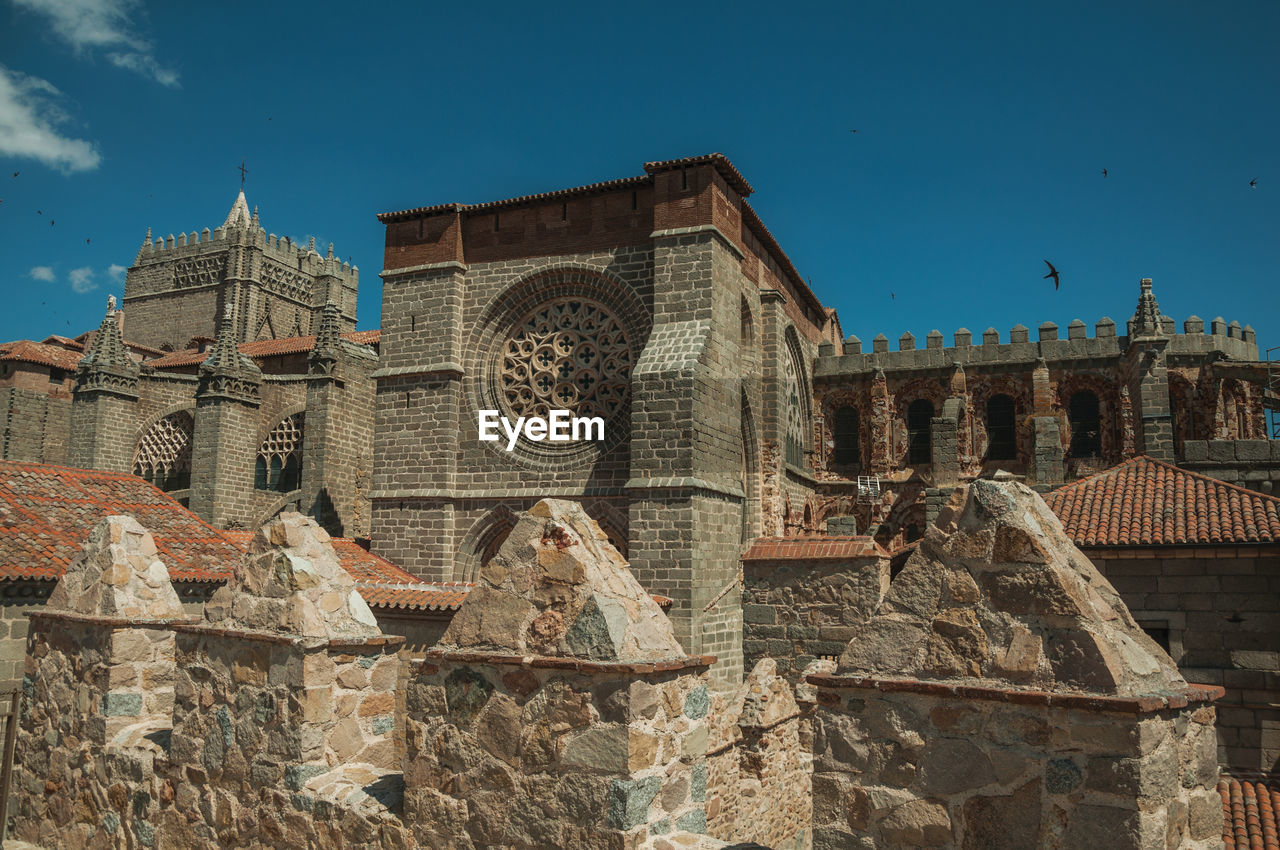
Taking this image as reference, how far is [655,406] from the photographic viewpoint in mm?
15109

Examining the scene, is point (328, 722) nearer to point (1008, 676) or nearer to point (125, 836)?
point (125, 836)

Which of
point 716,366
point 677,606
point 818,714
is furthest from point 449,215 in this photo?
point 818,714

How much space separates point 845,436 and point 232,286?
32.8 metres

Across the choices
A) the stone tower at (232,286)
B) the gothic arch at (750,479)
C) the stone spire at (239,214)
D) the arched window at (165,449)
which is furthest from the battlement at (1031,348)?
the stone spire at (239,214)

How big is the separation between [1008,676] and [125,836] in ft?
13.9

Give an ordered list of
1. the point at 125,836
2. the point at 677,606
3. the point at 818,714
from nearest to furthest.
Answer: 1. the point at 818,714
2. the point at 125,836
3. the point at 677,606

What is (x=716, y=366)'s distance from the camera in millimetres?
15781

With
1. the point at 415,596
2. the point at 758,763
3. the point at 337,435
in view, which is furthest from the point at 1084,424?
the point at 337,435

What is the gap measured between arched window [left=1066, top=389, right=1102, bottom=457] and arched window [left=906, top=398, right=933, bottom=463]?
3631 mm

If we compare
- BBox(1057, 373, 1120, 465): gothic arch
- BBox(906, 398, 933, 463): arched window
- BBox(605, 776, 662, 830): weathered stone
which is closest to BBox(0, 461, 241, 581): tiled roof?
BBox(605, 776, 662, 830): weathered stone

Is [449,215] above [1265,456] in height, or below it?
above

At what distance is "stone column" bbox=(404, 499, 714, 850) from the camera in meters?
3.06

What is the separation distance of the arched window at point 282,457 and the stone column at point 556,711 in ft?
66.2

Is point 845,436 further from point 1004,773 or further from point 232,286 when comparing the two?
point 232,286
